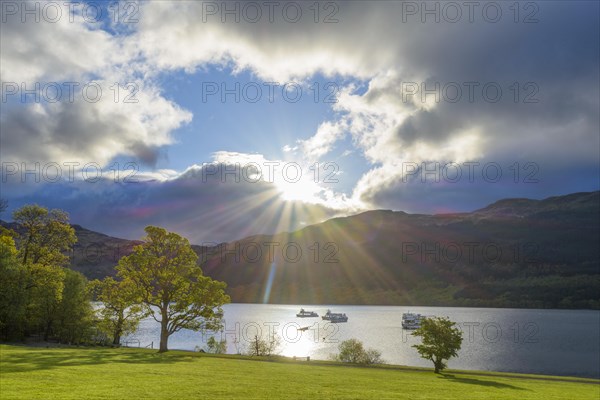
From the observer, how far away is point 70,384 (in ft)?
95.0

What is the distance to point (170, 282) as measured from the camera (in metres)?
67.4

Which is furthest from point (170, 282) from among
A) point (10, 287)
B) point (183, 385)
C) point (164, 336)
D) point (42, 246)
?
point (183, 385)

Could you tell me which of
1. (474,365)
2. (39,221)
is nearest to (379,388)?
(39,221)

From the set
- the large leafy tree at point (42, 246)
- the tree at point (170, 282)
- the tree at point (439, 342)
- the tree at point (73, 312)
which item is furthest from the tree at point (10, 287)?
the tree at point (439, 342)

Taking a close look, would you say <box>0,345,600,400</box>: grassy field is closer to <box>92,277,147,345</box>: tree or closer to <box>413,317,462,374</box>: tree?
<box>413,317,462,374</box>: tree

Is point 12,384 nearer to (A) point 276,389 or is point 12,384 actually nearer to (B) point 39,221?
(A) point 276,389

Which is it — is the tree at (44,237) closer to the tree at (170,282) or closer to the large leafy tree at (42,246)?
the large leafy tree at (42,246)

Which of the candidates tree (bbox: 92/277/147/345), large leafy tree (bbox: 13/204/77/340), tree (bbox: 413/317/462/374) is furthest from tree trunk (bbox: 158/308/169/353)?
tree (bbox: 413/317/462/374)

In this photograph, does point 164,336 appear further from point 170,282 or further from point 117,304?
point 117,304

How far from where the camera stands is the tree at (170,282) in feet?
220

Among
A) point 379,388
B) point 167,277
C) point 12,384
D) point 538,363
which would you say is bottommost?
point 538,363

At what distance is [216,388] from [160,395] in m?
5.52

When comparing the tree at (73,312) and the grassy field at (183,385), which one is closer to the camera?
the grassy field at (183,385)

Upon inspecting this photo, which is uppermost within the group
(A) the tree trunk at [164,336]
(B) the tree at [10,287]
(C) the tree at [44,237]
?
(C) the tree at [44,237]
